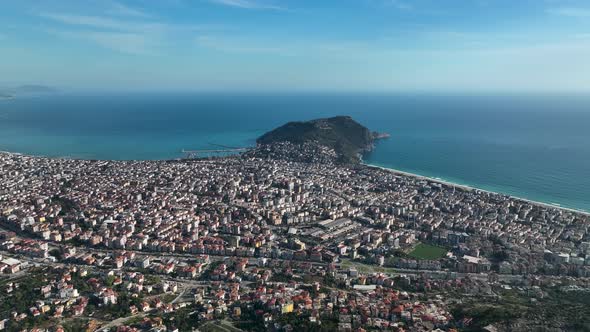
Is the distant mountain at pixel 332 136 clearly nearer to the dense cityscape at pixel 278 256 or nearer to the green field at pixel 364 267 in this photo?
the dense cityscape at pixel 278 256

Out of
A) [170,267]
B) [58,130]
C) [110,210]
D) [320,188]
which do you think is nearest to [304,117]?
[58,130]

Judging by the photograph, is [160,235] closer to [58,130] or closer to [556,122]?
[58,130]

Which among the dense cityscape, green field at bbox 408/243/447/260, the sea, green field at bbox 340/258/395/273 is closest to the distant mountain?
the sea

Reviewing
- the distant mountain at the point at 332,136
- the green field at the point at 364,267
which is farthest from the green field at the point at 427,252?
the distant mountain at the point at 332,136

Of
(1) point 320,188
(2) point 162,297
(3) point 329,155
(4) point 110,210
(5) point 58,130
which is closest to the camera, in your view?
(2) point 162,297

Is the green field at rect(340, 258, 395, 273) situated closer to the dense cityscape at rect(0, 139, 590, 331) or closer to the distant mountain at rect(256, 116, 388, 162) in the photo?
the dense cityscape at rect(0, 139, 590, 331)

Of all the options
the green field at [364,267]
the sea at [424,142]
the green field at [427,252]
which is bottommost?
the green field at [364,267]

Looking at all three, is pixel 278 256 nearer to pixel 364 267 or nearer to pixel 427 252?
pixel 364 267
